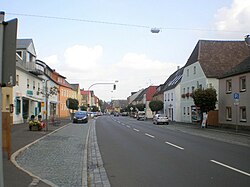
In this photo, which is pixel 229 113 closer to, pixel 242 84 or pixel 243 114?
pixel 243 114

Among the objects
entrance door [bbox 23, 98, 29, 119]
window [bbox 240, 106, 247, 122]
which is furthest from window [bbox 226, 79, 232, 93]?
entrance door [bbox 23, 98, 29, 119]

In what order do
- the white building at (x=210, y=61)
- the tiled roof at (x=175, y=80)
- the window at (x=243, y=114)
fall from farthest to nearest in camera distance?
the tiled roof at (x=175, y=80) → the white building at (x=210, y=61) → the window at (x=243, y=114)

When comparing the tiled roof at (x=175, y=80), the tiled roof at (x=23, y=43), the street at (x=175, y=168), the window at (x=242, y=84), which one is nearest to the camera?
the street at (x=175, y=168)

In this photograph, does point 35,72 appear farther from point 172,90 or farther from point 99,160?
point 99,160

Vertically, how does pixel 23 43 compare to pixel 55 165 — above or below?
above

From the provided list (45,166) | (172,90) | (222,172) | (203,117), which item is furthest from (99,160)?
(172,90)

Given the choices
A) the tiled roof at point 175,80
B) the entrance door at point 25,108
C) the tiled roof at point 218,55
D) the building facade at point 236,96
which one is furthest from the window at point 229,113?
the entrance door at point 25,108

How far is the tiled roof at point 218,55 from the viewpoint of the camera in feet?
143

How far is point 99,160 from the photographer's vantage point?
39.8ft

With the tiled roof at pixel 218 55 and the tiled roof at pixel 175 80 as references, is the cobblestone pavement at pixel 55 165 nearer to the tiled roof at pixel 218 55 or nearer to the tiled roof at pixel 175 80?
the tiled roof at pixel 218 55

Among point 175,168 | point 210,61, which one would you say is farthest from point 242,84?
point 175,168

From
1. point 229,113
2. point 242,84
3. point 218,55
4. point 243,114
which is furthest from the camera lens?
point 218,55

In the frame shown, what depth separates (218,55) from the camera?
1777 inches

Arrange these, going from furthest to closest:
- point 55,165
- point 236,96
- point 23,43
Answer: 1. point 23,43
2. point 236,96
3. point 55,165
